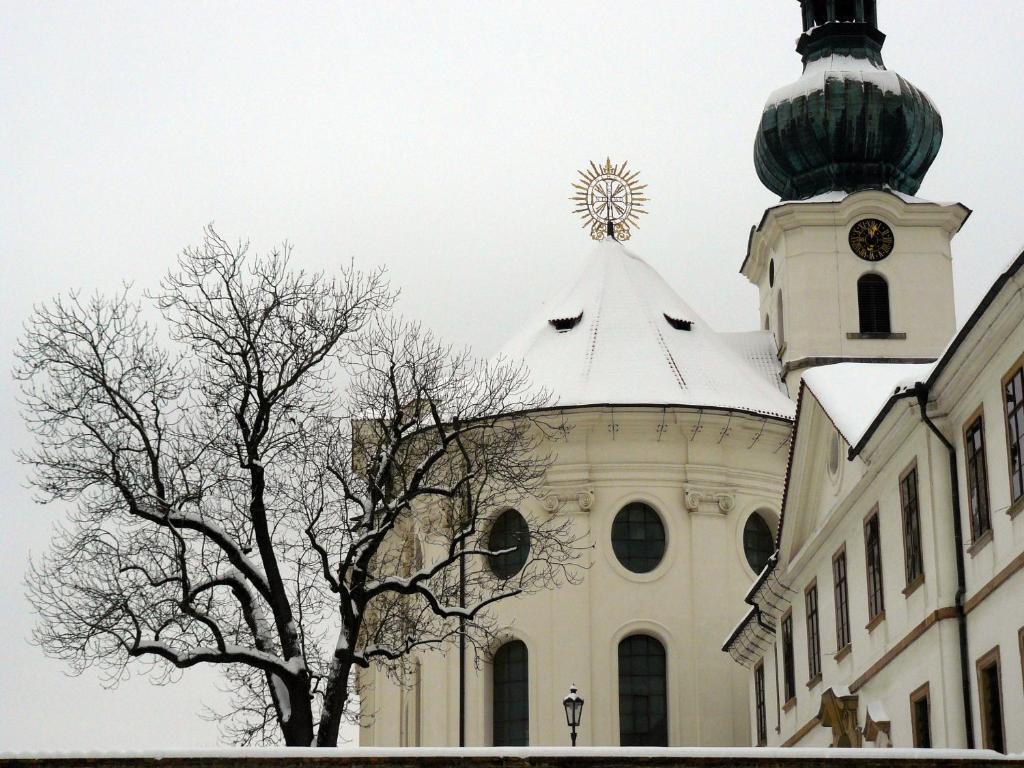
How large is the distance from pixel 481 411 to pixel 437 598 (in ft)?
9.51

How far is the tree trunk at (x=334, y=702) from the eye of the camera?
2273 cm

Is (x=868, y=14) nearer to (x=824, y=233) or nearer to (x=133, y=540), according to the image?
(x=824, y=233)

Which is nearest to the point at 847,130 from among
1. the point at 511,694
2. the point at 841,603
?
the point at 511,694

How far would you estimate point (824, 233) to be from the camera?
147 feet

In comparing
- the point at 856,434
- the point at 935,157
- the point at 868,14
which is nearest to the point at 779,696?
the point at 856,434

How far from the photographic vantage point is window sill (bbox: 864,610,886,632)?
2462 centimetres

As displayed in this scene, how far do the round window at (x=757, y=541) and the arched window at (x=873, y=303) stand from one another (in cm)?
546

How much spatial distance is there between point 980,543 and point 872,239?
24380 mm

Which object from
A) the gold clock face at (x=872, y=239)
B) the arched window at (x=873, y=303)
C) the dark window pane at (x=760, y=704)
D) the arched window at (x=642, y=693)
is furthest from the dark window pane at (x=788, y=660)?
the gold clock face at (x=872, y=239)

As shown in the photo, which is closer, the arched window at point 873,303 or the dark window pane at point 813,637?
the dark window pane at point 813,637

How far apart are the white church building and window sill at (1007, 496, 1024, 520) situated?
3.63 meters

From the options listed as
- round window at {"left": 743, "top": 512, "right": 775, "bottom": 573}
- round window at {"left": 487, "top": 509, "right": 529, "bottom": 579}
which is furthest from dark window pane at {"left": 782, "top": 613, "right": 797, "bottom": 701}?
round window at {"left": 487, "top": 509, "right": 529, "bottom": 579}

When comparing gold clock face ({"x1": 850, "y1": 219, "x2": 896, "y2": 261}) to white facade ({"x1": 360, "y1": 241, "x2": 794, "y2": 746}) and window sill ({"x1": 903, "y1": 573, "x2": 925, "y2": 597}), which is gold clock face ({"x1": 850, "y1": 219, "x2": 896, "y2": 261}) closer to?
white facade ({"x1": 360, "y1": 241, "x2": 794, "y2": 746})

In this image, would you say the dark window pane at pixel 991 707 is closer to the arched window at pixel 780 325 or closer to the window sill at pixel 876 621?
the window sill at pixel 876 621
